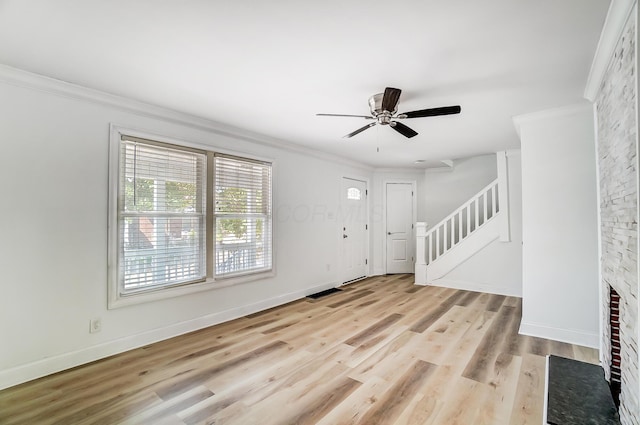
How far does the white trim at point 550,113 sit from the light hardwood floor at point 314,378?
93.4 inches

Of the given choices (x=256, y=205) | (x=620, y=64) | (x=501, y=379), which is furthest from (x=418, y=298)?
(x=620, y=64)

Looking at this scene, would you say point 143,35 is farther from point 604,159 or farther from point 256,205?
point 604,159

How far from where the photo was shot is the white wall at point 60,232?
7.54 ft

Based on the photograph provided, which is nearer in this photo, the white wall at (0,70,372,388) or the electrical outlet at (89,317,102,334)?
the white wall at (0,70,372,388)

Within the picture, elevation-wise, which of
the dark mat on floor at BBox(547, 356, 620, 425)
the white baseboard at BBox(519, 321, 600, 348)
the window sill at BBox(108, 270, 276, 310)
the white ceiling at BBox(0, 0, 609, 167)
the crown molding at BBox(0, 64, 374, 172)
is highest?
the white ceiling at BBox(0, 0, 609, 167)

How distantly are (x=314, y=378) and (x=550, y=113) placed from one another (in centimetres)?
352

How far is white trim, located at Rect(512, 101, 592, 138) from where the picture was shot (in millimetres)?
2995

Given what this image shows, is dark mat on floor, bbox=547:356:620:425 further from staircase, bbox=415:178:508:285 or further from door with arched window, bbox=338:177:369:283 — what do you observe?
door with arched window, bbox=338:177:369:283

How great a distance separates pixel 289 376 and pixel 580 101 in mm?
3739

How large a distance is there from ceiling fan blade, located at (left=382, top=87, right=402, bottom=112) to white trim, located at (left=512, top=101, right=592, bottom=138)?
70.0 inches

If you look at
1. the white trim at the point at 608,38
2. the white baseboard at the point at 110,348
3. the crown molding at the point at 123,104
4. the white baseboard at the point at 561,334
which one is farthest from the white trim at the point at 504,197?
the white baseboard at the point at 110,348

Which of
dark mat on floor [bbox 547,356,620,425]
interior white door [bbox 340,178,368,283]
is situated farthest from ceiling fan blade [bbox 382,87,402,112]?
interior white door [bbox 340,178,368,283]

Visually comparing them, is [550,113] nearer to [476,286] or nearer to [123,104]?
[476,286]

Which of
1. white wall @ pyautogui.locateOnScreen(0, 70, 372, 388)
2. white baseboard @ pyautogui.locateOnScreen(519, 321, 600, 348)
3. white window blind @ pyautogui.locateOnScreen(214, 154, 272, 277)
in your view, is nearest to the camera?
white wall @ pyautogui.locateOnScreen(0, 70, 372, 388)
